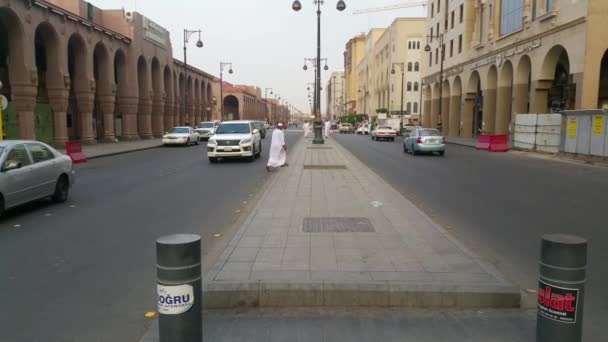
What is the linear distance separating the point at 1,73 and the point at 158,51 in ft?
64.0

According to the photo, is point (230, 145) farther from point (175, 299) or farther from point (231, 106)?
point (231, 106)

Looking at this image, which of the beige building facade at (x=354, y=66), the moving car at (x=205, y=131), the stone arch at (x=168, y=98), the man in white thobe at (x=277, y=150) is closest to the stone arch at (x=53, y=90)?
the moving car at (x=205, y=131)

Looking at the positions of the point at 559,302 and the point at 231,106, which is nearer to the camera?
the point at 559,302

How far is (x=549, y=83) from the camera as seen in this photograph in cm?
3197

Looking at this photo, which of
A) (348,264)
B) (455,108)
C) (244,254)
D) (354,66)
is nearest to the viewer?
(348,264)

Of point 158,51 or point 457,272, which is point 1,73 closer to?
point 158,51

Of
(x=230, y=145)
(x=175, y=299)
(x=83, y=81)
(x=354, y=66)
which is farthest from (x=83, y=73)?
(x=354, y=66)

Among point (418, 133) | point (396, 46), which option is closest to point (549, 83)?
point (418, 133)

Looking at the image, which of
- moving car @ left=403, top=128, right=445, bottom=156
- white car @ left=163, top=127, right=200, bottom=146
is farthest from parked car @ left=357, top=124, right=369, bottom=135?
moving car @ left=403, top=128, right=445, bottom=156

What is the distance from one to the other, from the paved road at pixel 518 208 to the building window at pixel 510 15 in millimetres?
20117

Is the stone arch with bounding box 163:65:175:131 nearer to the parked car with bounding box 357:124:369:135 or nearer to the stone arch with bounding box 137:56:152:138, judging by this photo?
the stone arch with bounding box 137:56:152:138

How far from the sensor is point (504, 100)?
128 ft

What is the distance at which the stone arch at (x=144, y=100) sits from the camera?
44344 millimetres

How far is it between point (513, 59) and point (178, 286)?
37.6 metres
